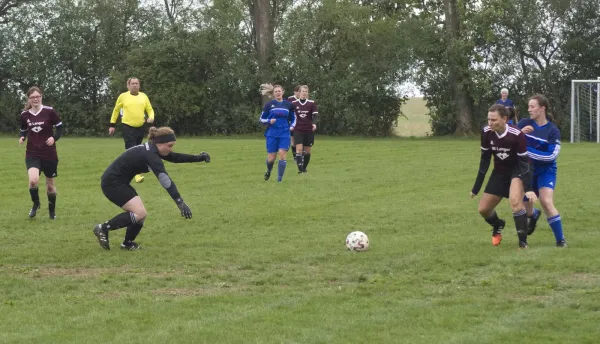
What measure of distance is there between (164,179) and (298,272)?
1.85 metres

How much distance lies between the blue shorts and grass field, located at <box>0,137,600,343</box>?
1.42 meters

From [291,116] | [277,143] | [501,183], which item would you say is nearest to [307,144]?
[291,116]

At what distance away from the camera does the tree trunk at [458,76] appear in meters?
37.1

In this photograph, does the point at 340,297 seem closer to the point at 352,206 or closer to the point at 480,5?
the point at 352,206

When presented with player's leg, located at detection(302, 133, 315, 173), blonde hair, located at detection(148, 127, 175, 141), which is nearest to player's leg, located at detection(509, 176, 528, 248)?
blonde hair, located at detection(148, 127, 175, 141)

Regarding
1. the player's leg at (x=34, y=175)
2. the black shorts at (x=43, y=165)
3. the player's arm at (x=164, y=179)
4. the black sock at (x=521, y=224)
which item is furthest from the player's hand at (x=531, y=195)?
the player's leg at (x=34, y=175)

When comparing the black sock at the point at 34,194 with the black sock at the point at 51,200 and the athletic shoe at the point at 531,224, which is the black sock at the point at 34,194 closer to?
the black sock at the point at 51,200

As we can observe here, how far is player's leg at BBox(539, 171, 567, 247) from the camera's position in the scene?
32.4ft

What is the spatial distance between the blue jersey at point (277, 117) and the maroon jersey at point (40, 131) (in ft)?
18.3

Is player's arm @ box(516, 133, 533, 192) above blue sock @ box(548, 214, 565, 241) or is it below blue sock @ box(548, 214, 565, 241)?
above

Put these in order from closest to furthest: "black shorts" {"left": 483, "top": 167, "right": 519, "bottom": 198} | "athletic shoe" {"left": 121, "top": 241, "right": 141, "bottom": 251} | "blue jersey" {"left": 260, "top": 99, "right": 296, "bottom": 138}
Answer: "black shorts" {"left": 483, "top": 167, "right": 519, "bottom": 198}, "athletic shoe" {"left": 121, "top": 241, "right": 141, "bottom": 251}, "blue jersey" {"left": 260, "top": 99, "right": 296, "bottom": 138}

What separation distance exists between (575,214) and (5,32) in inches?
1399

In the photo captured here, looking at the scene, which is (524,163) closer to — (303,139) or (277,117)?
(277,117)

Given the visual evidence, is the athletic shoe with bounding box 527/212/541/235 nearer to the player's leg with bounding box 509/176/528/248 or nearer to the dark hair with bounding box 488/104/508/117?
the player's leg with bounding box 509/176/528/248
